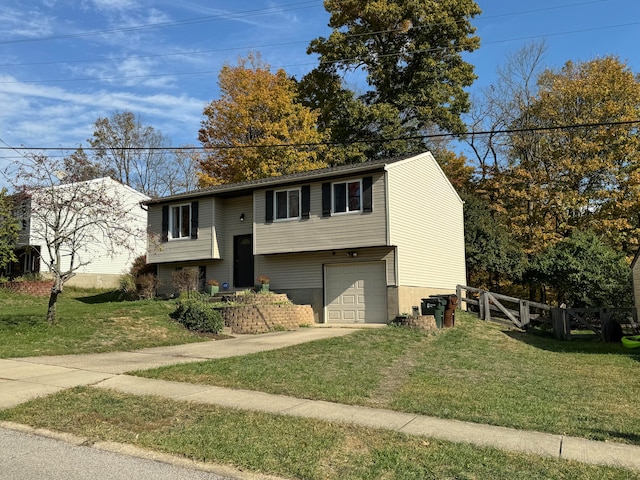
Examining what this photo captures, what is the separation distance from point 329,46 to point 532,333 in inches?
863

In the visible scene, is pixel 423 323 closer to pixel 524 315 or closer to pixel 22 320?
pixel 524 315

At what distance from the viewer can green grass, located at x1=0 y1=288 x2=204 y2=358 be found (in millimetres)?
12219

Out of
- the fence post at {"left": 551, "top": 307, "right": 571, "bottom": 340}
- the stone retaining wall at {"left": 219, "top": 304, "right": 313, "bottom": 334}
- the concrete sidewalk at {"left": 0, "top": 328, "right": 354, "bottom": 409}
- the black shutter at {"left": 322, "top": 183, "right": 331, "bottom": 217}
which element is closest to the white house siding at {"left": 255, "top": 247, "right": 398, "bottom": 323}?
the stone retaining wall at {"left": 219, "top": 304, "right": 313, "bottom": 334}

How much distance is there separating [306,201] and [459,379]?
12136mm

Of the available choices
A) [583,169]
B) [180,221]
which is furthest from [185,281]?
[583,169]

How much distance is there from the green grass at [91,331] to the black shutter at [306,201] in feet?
20.0

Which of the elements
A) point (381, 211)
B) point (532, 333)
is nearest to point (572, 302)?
point (532, 333)

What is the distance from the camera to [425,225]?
2209 cm

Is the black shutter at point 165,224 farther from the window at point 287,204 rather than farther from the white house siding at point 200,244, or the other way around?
the window at point 287,204

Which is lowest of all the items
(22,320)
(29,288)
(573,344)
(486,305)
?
(573,344)

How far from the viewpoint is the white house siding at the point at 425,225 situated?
1973cm

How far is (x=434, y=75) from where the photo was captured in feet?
106

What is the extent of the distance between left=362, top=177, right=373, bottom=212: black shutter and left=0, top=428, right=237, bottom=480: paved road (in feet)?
48.5

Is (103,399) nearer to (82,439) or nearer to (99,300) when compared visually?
(82,439)
